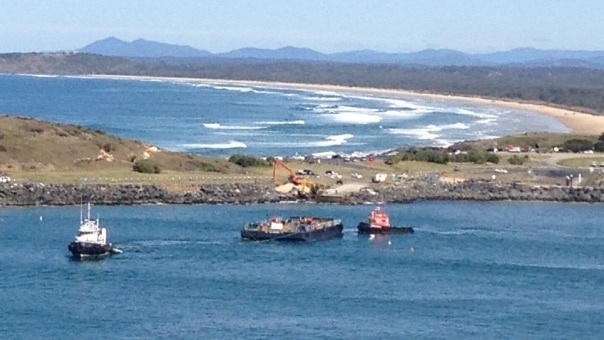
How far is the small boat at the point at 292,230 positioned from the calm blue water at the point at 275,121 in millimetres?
38161

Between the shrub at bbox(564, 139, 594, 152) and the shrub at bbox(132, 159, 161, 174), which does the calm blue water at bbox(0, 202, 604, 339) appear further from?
the shrub at bbox(564, 139, 594, 152)

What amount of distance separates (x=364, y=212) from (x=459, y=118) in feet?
291

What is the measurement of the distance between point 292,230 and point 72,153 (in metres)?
23.1

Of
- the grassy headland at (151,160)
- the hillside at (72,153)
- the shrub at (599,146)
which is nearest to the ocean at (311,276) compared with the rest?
the grassy headland at (151,160)

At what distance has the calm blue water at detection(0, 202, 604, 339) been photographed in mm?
40875

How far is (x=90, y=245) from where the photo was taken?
2029 inches

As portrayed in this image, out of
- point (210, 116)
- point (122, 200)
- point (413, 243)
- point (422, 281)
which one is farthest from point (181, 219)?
point (210, 116)

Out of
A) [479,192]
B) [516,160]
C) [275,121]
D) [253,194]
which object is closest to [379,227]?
[253,194]

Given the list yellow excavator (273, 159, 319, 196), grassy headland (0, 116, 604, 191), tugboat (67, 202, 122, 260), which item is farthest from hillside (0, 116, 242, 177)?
tugboat (67, 202, 122, 260)

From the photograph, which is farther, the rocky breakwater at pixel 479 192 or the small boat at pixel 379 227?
the rocky breakwater at pixel 479 192

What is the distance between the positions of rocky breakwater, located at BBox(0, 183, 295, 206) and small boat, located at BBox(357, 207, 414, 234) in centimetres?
1000

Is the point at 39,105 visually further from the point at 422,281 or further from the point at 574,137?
the point at 422,281

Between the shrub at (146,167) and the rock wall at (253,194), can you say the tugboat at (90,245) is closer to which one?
the rock wall at (253,194)

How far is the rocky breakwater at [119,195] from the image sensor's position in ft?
217
